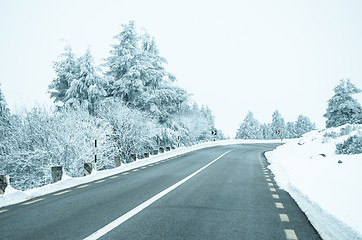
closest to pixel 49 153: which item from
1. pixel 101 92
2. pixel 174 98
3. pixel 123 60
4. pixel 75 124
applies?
pixel 75 124

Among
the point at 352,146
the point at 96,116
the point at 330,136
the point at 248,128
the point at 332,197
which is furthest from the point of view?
the point at 248,128

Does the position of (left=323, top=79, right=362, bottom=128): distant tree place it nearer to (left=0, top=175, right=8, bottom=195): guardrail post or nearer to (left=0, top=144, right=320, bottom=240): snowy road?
(left=0, top=144, right=320, bottom=240): snowy road

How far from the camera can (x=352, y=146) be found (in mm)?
14453

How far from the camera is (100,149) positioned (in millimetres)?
21297

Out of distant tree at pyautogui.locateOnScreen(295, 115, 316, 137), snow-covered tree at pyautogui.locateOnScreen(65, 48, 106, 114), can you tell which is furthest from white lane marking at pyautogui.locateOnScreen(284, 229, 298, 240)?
distant tree at pyautogui.locateOnScreen(295, 115, 316, 137)

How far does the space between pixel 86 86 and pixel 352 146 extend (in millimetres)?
22944

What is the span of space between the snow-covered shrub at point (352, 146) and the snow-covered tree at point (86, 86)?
21.4 metres

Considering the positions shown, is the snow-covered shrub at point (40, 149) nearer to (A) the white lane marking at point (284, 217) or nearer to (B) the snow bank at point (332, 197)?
(B) the snow bank at point (332, 197)

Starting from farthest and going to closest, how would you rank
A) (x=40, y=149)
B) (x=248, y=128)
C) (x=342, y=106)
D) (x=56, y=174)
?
1. (x=248, y=128)
2. (x=342, y=106)
3. (x=40, y=149)
4. (x=56, y=174)

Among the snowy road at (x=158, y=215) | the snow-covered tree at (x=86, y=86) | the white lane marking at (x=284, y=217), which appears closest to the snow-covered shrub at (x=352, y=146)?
the snowy road at (x=158, y=215)

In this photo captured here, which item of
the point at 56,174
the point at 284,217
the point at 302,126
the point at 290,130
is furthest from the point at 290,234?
the point at 290,130

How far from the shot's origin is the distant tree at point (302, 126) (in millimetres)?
93512

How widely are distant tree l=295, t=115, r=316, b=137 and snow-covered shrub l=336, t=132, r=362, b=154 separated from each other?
8379 centimetres

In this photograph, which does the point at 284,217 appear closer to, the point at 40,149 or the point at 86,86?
the point at 40,149
